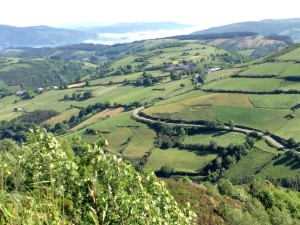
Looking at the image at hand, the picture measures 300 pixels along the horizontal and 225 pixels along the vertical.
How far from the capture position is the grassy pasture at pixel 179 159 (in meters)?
131

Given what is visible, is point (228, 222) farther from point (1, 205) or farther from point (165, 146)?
point (165, 146)

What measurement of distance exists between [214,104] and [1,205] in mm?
167075

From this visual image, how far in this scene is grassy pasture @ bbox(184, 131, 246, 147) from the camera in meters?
140

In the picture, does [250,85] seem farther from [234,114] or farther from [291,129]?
[291,129]

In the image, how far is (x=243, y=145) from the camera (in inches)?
5182

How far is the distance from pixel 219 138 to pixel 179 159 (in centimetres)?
1805

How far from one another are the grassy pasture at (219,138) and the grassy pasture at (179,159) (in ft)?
20.1

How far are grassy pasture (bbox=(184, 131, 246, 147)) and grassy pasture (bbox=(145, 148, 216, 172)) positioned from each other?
20.1ft

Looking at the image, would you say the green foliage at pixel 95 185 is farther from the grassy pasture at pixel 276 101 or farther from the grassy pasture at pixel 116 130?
the grassy pasture at pixel 276 101

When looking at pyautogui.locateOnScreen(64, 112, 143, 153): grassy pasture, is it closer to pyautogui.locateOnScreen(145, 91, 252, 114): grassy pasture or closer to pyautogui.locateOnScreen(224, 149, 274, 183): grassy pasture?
pyautogui.locateOnScreen(145, 91, 252, 114): grassy pasture

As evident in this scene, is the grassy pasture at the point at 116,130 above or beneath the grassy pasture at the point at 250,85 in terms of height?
beneath

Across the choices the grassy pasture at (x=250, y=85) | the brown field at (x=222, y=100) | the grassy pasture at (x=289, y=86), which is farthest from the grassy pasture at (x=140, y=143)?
the grassy pasture at (x=289, y=86)

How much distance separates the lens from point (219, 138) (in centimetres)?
14462

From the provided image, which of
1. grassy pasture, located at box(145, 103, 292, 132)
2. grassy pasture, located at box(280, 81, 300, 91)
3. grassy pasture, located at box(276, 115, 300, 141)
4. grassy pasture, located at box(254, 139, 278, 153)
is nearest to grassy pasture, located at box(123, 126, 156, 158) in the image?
grassy pasture, located at box(145, 103, 292, 132)
